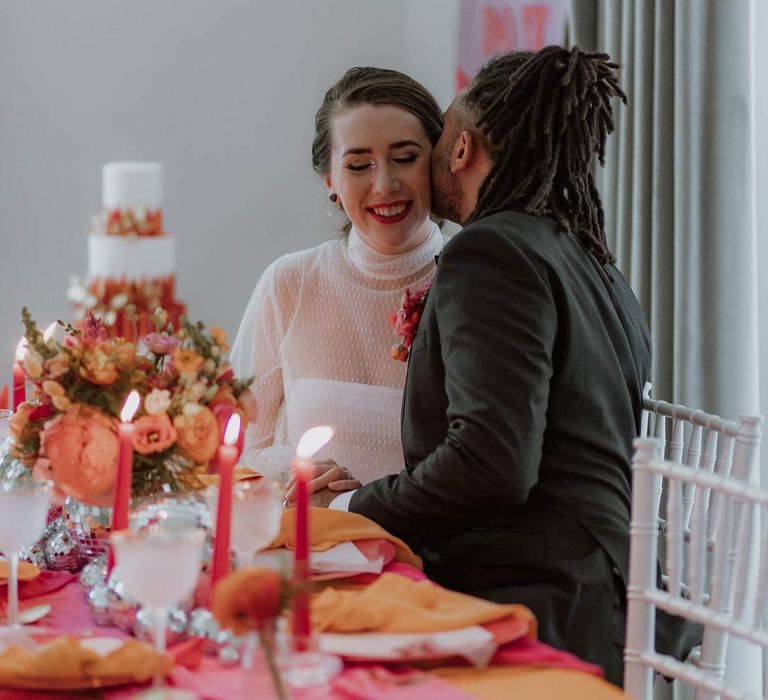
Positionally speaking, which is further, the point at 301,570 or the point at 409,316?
the point at 409,316

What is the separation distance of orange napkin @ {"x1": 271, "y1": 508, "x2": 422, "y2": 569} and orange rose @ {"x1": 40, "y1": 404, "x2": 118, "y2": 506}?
0.27 metres

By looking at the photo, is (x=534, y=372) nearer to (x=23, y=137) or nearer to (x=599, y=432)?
(x=599, y=432)

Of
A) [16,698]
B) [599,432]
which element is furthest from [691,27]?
[16,698]

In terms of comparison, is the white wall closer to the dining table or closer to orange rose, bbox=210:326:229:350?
orange rose, bbox=210:326:229:350

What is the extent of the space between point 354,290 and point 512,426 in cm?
81

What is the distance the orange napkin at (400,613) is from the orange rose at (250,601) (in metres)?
0.33

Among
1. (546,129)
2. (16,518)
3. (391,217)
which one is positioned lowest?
(16,518)

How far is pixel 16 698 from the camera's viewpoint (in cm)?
119

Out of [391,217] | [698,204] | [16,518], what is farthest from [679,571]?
[698,204]

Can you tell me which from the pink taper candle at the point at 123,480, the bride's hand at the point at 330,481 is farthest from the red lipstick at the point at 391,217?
the pink taper candle at the point at 123,480

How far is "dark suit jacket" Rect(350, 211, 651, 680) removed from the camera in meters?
1.73

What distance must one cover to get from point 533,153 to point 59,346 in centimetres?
80

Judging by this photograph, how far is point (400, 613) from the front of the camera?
4.35 ft

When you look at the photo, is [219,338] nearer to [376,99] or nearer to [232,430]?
[232,430]
